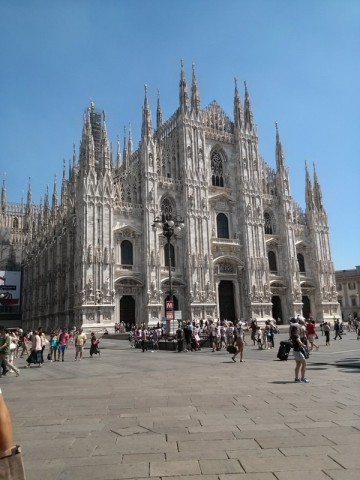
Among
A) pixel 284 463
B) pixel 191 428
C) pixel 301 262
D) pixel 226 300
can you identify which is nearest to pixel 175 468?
pixel 284 463

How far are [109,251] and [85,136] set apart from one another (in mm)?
10974

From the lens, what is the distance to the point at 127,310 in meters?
35.9

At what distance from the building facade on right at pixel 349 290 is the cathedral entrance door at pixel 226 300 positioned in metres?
33.2

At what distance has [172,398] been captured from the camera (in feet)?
26.3

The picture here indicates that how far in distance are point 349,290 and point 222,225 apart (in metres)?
35.9

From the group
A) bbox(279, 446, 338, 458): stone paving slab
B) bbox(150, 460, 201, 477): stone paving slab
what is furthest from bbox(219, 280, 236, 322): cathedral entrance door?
bbox(150, 460, 201, 477): stone paving slab

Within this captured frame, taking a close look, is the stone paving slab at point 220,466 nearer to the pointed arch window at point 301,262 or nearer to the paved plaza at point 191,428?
the paved plaza at point 191,428

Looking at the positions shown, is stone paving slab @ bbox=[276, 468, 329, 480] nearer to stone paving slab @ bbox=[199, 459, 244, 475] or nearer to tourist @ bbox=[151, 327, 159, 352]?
stone paving slab @ bbox=[199, 459, 244, 475]

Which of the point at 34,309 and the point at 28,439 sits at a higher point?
the point at 34,309

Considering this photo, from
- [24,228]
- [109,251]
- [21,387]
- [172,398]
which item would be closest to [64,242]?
[109,251]

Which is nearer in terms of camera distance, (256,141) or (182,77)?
(182,77)

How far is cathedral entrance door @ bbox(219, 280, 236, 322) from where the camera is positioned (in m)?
40.8

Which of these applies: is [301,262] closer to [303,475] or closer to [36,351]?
[36,351]

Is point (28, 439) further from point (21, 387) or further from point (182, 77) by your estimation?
point (182, 77)
